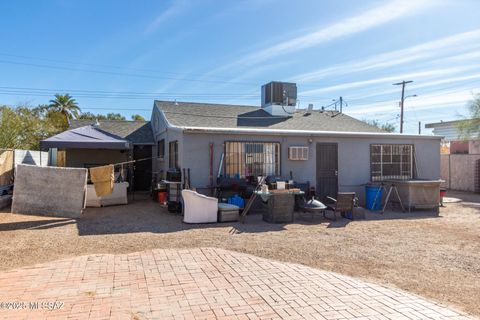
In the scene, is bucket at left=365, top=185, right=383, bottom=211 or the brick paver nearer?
the brick paver

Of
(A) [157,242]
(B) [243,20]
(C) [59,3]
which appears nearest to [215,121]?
(B) [243,20]

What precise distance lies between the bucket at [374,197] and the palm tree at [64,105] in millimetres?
29049

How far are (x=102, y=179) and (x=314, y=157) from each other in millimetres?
6641

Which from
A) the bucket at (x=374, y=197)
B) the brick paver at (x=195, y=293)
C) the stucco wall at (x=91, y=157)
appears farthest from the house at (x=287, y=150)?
the brick paver at (x=195, y=293)

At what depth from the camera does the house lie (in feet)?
33.7

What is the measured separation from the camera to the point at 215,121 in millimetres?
12836

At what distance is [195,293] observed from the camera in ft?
13.2

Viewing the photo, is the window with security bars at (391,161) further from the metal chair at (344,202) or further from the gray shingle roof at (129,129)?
the gray shingle roof at (129,129)

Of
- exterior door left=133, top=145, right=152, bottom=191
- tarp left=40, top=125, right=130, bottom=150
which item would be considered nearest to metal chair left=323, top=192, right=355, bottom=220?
tarp left=40, top=125, right=130, bottom=150

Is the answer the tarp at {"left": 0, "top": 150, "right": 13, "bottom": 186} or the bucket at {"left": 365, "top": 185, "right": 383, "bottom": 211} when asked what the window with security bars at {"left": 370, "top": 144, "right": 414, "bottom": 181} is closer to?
the bucket at {"left": 365, "top": 185, "right": 383, "bottom": 211}

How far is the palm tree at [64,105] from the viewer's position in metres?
32.2

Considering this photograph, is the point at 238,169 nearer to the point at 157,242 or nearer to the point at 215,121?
the point at 215,121

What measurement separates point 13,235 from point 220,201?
503 centimetres

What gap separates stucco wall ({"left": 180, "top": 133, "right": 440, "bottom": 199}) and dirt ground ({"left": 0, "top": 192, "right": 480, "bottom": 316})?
70.5 inches
